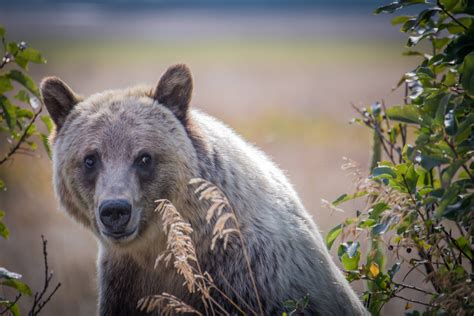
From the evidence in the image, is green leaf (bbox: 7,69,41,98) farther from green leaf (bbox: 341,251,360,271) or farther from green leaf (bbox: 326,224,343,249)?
green leaf (bbox: 341,251,360,271)

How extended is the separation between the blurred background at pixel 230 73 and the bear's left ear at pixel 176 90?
93.8 inches

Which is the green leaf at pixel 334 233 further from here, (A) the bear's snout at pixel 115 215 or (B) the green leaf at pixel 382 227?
(A) the bear's snout at pixel 115 215

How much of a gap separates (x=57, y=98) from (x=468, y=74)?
2.58 metres

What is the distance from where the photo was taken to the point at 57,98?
15.8 feet

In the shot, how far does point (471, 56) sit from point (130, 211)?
75.7 inches

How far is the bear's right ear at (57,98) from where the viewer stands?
4773 mm

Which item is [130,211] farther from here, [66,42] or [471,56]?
[66,42]

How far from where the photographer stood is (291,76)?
32781 millimetres

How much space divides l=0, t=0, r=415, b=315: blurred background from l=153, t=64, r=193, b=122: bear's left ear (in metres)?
2.38

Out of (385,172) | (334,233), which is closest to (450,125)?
(385,172)

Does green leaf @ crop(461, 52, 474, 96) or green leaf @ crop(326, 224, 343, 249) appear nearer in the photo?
green leaf @ crop(461, 52, 474, 96)

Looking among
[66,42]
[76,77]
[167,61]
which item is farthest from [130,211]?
[66,42]

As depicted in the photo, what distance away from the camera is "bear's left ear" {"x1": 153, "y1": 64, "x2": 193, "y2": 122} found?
15.4ft

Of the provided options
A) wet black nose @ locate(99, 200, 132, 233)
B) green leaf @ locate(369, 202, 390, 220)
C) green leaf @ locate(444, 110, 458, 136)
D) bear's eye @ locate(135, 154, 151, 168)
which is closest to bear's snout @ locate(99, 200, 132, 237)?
wet black nose @ locate(99, 200, 132, 233)
